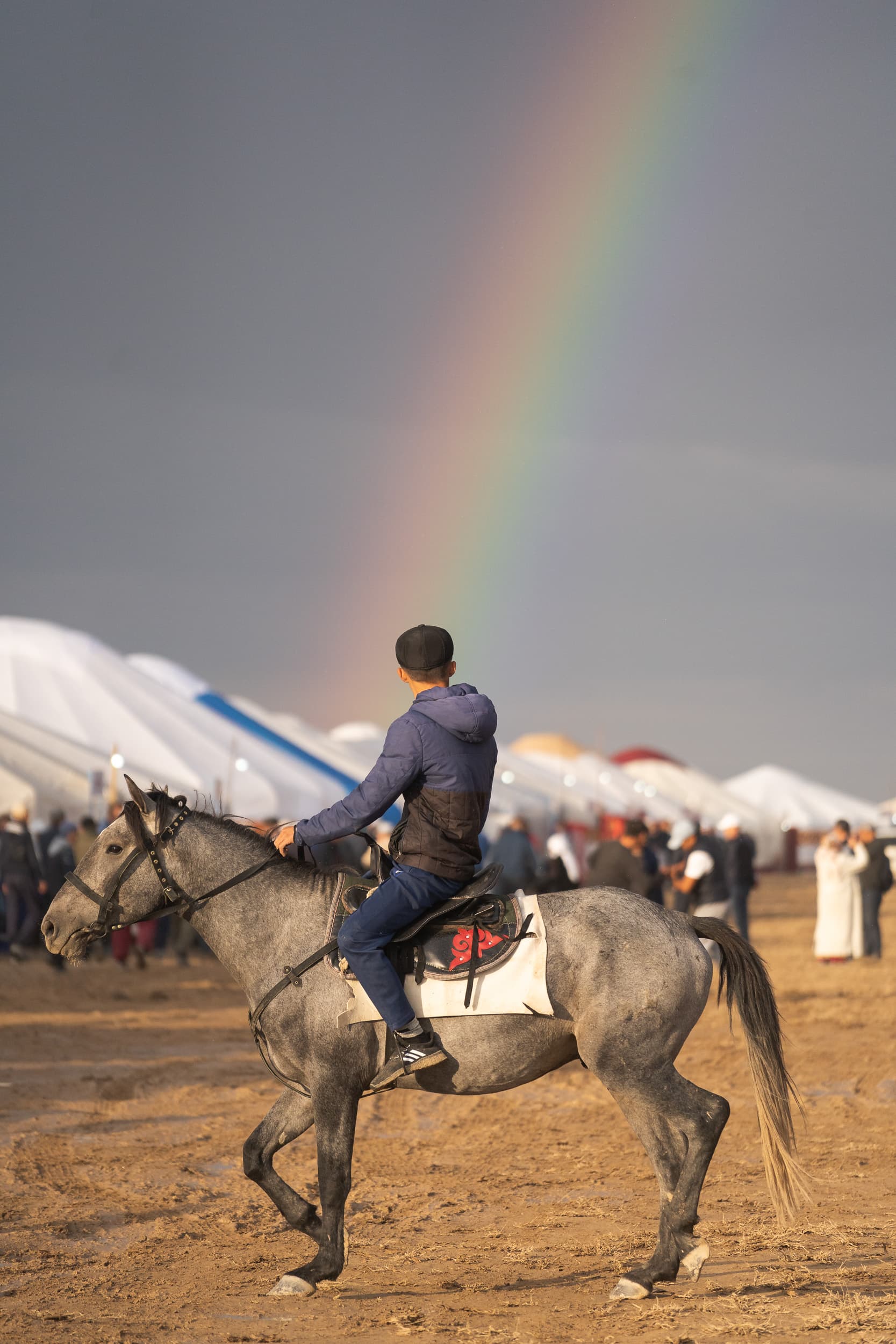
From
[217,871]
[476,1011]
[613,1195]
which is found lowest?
[613,1195]

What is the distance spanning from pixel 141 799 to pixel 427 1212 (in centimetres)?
305

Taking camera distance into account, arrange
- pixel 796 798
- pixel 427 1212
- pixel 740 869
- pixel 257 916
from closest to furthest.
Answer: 1. pixel 257 916
2. pixel 427 1212
3. pixel 740 869
4. pixel 796 798

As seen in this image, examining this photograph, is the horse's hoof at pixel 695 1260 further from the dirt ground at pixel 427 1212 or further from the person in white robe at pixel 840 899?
the person in white robe at pixel 840 899

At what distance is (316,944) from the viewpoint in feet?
22.2

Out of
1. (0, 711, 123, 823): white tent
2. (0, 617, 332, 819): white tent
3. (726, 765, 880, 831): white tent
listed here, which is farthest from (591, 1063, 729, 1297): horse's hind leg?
(726, 765, 880, 831): white tent

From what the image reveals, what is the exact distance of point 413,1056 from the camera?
6.43m

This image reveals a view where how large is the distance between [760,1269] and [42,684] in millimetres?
→ 38207

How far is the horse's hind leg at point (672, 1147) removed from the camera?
6.49 meters

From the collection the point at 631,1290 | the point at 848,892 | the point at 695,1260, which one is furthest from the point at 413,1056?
the point at 848,892

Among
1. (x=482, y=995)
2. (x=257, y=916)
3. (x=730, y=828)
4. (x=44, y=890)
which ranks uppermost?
(x=730, y=828)

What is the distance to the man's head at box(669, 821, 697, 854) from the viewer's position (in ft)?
61.9

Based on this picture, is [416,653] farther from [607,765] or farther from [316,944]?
[607,765]

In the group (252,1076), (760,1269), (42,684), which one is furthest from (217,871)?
(42,684)

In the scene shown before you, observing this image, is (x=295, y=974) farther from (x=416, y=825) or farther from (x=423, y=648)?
(x=423, y=648)
